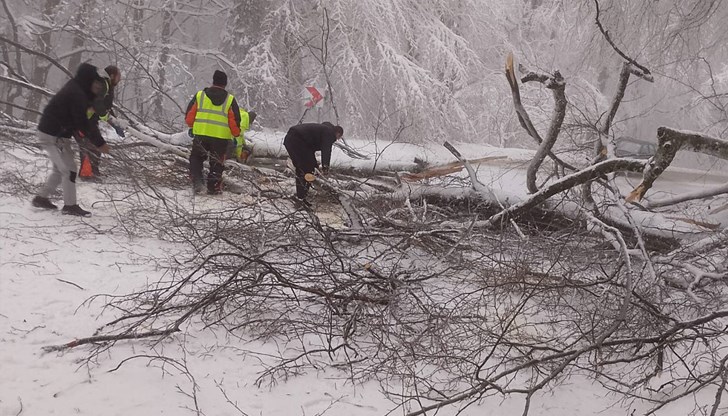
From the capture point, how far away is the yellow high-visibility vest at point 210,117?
5.70 m

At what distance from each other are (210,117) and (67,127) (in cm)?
137

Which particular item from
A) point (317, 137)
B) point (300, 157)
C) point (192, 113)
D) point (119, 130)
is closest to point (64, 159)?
point (119, 130)

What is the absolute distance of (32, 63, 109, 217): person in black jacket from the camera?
15.8ft

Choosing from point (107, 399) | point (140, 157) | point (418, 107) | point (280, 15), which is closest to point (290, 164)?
point (140, 157)

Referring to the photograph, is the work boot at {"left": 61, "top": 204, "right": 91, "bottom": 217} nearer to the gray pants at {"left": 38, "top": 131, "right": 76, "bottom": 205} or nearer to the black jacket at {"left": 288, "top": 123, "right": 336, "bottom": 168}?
the gray pants at {"left": 38, "top": 131, "right": 76, "bottom": 205}

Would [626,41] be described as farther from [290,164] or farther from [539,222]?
[290,164]

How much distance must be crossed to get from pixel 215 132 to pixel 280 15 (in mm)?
6352

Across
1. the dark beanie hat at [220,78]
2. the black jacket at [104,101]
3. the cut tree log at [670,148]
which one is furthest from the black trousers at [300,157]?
the cut tree log at [670,148]

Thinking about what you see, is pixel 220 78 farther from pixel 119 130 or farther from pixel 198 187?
pixel 119 130

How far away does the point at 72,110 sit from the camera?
4.79 m

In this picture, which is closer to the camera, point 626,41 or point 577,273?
point 577,273

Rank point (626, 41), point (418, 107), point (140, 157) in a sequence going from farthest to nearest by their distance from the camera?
point (418, 107) → point (626, 41) → point (140, 157)

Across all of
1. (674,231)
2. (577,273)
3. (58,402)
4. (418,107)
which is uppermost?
(418,107)

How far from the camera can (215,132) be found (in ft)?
18.8
